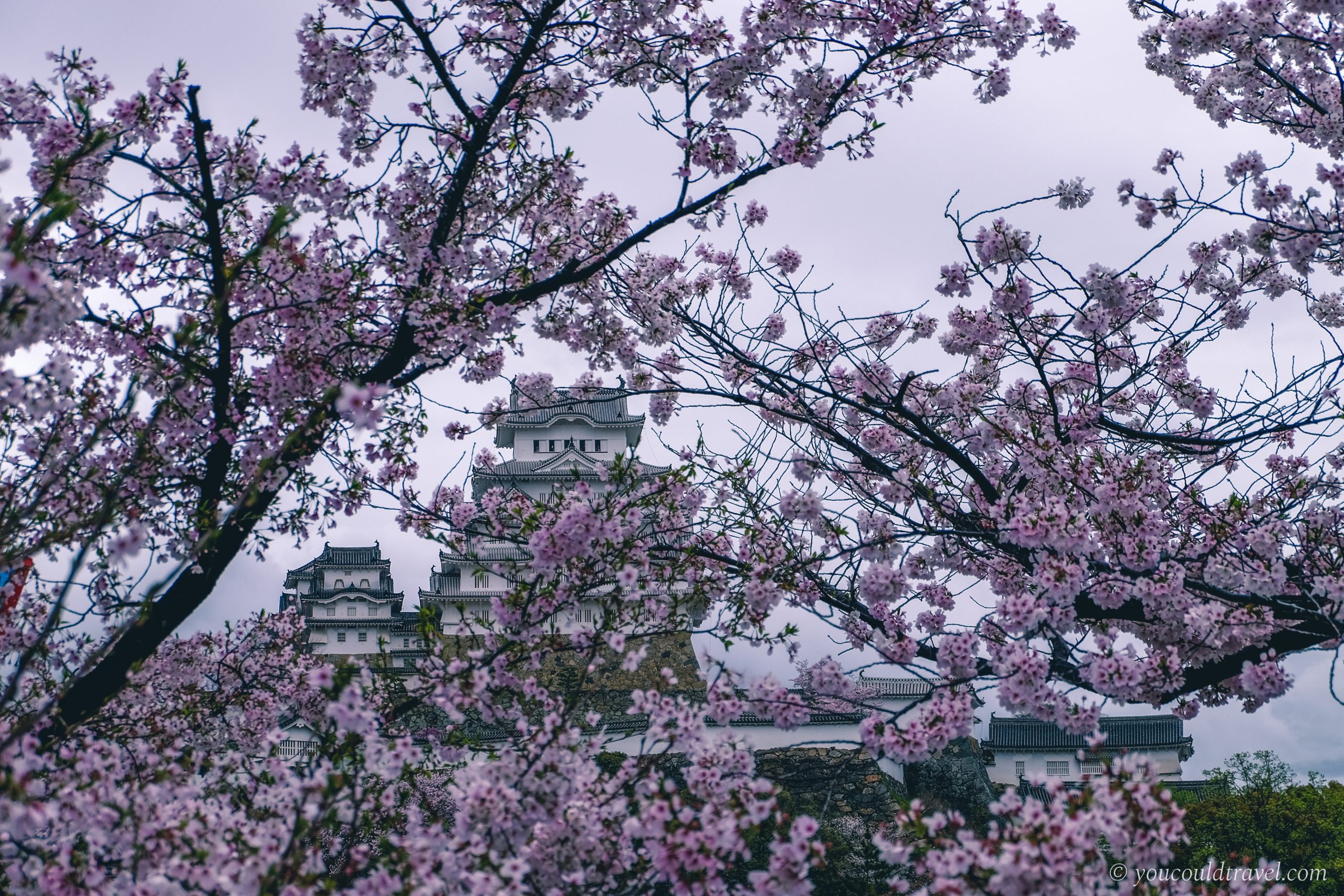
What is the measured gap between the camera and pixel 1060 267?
7.80m

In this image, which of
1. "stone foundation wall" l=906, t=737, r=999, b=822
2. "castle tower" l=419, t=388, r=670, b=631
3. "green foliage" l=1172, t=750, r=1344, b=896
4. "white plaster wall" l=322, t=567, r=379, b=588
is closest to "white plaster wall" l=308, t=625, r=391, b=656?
"white plaster wall" l=322, t=567, r=379, b=588

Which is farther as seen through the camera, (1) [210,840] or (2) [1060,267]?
(2) [1060,267]

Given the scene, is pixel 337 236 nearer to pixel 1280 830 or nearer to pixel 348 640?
pixel 1280 830

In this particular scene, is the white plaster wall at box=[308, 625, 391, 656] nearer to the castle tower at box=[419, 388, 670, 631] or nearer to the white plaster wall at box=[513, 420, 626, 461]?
the castle tower at box=[419, 388, 670, 631]

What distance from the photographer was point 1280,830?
952 inches

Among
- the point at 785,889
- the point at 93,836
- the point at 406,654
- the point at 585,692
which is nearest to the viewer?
the point at 93,836

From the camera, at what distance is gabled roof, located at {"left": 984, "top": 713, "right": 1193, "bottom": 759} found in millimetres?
38750

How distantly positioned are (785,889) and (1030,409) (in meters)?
5.81

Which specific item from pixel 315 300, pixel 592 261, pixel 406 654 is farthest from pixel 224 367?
pixel 406 654

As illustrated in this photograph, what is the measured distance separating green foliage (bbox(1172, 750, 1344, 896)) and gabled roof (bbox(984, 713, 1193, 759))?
1093 cm

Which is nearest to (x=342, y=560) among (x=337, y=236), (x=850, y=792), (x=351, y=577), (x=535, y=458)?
(x=351, y=577)

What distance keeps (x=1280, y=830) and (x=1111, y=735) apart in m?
16.1

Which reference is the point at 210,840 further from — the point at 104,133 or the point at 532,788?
the point at 104,133

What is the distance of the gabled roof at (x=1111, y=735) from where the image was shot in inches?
1526
